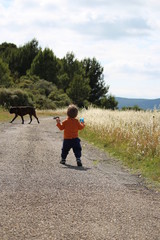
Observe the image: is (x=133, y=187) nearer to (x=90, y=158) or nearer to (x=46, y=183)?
(x=46, y=183)

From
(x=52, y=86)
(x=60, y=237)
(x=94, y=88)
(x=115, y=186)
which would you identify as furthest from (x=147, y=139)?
(x=94, y=88)

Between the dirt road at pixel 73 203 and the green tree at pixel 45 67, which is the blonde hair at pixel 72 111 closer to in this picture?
the dirt road at pixel 73 203

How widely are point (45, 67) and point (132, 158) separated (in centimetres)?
7018

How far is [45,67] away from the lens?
79.9 meters

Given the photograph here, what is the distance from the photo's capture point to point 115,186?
24.3ft

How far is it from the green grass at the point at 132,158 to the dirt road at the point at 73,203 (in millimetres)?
495

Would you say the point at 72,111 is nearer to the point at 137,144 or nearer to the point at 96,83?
the point at 137,144

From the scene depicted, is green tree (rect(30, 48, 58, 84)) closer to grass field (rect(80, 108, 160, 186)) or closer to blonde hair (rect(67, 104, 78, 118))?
grass field (rect(80, 108, 160, 186))

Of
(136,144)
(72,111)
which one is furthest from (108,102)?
(72,111)

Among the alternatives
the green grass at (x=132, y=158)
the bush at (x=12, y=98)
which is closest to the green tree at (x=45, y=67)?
the bush at (x=12, y=98)

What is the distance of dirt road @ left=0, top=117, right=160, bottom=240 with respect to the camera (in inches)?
178

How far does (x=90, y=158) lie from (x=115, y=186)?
435cm

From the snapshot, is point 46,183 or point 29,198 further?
point 46,183

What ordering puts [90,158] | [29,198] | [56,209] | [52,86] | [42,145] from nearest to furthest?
[56,209], [29,198], [90,158], [42,145], [52,86]
